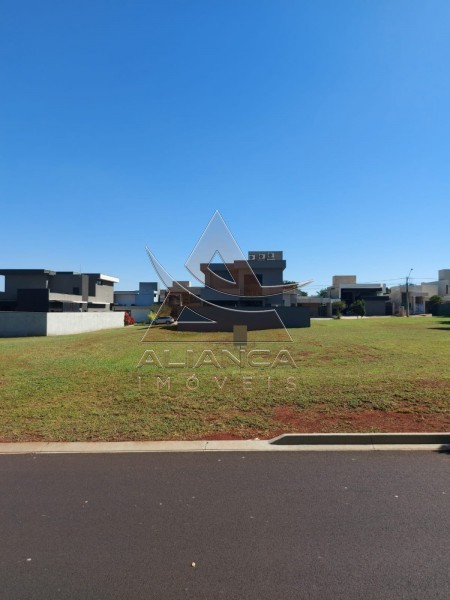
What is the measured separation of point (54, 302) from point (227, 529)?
46.5 metres

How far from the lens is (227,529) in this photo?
360 cm

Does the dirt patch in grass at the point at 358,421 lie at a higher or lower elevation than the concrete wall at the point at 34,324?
lower

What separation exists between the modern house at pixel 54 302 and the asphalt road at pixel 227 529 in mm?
24863

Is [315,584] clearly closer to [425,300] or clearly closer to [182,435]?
[182,435]

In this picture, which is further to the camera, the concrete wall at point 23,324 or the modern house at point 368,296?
the modern house at point 368,296

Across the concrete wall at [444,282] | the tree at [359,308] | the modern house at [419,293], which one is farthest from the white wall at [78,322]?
the concrete wall at [444,282]

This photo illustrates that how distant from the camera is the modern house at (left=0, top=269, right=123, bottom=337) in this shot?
2769 cm

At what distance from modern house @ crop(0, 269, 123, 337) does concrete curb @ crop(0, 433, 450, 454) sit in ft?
77.0

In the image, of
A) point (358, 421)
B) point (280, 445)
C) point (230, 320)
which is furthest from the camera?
point (230, 320)

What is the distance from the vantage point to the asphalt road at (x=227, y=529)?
2.90 m

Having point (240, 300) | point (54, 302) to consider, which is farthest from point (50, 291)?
point (240, 300)

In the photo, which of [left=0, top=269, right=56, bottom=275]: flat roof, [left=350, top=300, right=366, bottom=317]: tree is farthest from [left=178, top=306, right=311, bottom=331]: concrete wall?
[left=350, top=300, right=366, bottom=317]: tree

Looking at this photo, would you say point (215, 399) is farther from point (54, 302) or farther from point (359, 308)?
Result: point (359, 308)
